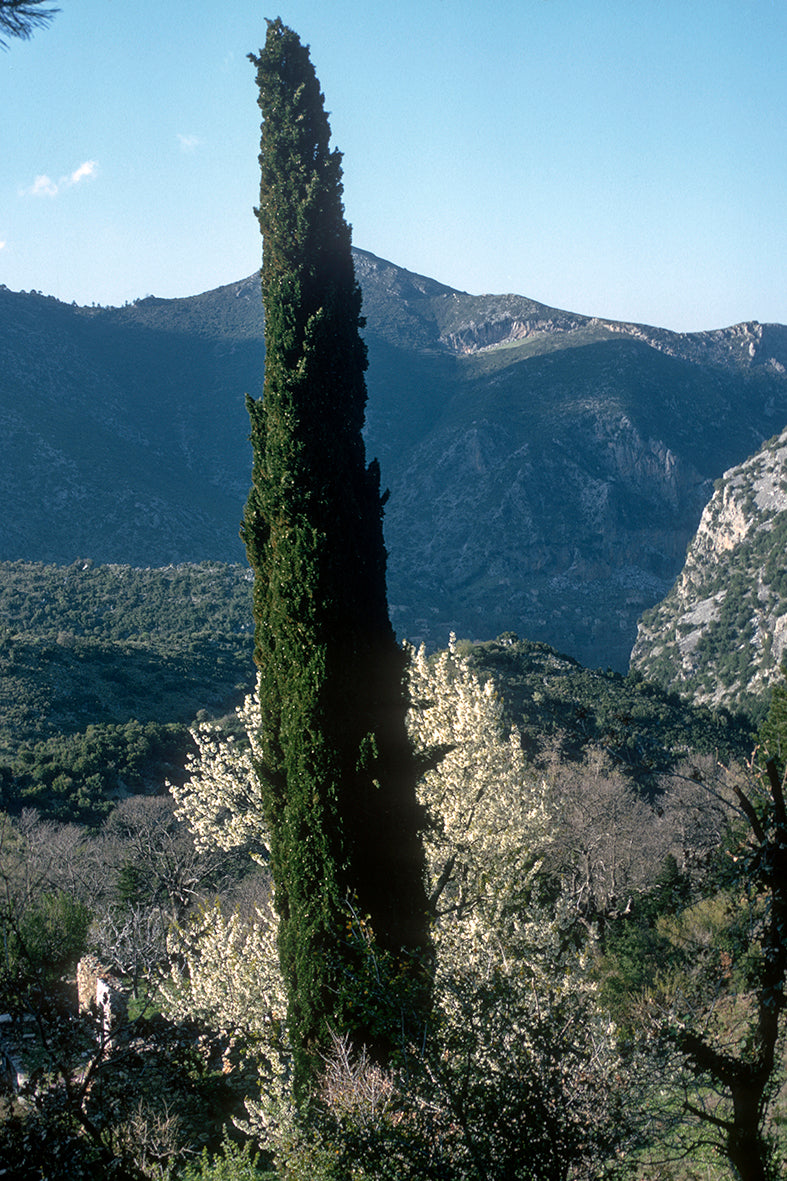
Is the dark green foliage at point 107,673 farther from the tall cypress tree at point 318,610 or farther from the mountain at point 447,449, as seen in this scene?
the tall cypress tree at point 318,610

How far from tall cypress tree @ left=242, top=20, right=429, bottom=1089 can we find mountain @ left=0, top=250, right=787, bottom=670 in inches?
2198

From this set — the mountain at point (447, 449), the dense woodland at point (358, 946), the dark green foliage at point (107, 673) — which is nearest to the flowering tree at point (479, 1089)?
the dense woodland at point (358, 946)

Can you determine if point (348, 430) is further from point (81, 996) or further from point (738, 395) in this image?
point (738, 395)

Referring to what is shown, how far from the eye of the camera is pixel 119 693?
1460 inches

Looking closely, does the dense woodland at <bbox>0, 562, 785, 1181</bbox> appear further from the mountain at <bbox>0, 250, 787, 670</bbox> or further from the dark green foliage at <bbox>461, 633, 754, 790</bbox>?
the mountain at <bbox>0, 250, 787, 670</bbox>

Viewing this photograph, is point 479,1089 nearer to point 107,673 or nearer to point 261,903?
point 261,903

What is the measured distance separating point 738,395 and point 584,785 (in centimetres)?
10141

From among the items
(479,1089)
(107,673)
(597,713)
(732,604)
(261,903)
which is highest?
(732,604)

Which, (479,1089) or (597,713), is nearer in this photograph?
(479,1089)

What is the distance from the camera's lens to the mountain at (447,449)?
71000 mm

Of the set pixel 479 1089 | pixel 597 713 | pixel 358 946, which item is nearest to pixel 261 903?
pixel 358 946

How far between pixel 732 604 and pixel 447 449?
2046 inches

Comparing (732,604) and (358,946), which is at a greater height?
(732,604)

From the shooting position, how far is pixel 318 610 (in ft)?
29.1
